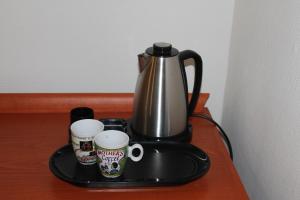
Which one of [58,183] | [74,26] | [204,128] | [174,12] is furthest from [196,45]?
[58,183]

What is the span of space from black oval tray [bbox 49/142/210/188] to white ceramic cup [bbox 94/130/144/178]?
0.02 metres

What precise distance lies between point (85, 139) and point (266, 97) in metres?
0.41

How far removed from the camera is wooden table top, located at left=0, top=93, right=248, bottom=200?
77 centimetres

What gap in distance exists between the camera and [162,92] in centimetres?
91

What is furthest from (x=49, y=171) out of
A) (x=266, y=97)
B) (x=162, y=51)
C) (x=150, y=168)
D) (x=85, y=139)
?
(x=266, y=97)

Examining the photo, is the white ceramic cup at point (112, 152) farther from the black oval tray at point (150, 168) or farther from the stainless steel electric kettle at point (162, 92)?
the stainless steel electric kettle at point (162, 92)

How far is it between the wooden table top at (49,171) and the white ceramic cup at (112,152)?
43mm

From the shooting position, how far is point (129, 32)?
43.3 inches

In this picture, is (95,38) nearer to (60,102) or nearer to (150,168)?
(60,102)

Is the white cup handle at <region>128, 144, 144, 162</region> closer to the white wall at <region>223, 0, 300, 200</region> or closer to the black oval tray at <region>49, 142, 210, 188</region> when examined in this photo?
the black oval tray at <region>49, 142, 210, 188</region>

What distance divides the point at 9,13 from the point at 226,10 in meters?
0.62

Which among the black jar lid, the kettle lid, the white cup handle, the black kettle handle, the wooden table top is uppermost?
the kettle lid

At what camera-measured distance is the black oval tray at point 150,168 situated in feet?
2.59

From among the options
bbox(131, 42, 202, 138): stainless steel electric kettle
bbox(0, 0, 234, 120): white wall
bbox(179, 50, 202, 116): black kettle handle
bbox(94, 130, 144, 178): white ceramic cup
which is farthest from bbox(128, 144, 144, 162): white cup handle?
bbox(0, 0, 234, 120): white wall
